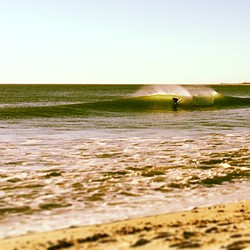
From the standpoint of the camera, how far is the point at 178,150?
42.7 ft

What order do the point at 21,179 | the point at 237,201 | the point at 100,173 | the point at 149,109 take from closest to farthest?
the point at 237,201
the point at 21,179
the point at 100,173
the point at 149,109

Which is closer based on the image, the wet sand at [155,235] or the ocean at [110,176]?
the wet sand at [155,235]

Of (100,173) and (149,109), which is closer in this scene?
(100,173)

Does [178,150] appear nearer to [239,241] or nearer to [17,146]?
[17,146]

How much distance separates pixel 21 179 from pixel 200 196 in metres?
3.63

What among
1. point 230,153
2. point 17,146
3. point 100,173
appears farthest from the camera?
point 17,146

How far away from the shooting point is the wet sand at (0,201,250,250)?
16.7 feet

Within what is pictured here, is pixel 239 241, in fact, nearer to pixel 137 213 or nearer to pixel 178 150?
pixel 137 213

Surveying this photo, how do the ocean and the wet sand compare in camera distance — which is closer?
the wet sand

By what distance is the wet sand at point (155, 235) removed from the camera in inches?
200

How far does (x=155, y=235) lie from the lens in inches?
215

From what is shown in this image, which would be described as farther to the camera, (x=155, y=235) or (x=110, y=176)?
(x=110, y=176)

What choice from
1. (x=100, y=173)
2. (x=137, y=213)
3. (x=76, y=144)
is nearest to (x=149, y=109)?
(x=76, y=144)

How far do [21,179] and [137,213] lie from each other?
3.16m
